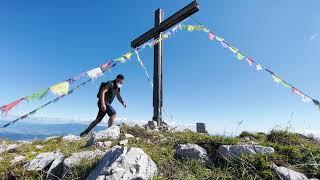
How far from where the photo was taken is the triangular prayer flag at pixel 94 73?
30.5ft

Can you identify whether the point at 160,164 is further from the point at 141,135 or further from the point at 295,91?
the point at 295,91

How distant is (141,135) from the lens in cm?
843

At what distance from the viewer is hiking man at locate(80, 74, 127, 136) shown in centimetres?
1002

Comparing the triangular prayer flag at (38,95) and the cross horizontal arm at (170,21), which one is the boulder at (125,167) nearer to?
the triangular prayer flag at (38,95)

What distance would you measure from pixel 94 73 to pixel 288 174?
22.6 ft

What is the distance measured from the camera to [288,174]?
13.0 feet

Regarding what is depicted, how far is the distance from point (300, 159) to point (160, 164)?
2266 mm

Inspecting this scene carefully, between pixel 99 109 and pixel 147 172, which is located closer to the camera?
pixel 147 172

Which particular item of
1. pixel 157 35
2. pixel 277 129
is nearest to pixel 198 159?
pixel 277 129

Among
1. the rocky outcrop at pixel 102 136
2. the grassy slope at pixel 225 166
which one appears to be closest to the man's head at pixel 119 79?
the rocky outcrop at pixel 102 136

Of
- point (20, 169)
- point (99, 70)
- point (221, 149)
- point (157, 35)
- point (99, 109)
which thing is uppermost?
point (157, 35)

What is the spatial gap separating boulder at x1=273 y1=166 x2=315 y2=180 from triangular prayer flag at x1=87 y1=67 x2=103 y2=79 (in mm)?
6611

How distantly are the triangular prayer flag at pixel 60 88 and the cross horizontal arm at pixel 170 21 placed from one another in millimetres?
5507

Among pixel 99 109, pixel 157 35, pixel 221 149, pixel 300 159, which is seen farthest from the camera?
pixel 157 35
